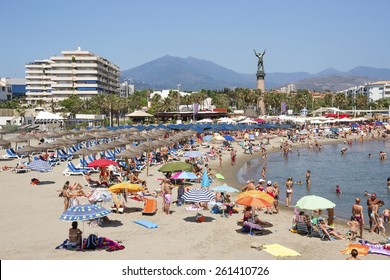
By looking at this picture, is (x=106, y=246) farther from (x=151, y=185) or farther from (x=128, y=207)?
(x=151, y=185)

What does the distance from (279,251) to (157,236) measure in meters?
3.34

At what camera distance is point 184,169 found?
18984 mm

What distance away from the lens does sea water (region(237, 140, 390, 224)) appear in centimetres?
2075

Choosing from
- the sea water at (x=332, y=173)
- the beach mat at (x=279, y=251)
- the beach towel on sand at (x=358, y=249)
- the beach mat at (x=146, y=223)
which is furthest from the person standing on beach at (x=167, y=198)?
the beach towel on sand at (x=358, y=249)

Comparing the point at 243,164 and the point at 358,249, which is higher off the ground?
the point at 358,249

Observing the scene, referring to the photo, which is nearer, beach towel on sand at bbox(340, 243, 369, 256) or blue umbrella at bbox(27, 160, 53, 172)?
beach towel on sand at bbox(340, 243, 369, 256)

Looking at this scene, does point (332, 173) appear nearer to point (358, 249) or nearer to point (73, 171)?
point (73, 171)

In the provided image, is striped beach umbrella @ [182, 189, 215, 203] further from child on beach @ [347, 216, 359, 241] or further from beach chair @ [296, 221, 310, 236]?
child on beach @ [347, 216, 359, 241]

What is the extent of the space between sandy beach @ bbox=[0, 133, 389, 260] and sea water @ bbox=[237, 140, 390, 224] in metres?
4.93

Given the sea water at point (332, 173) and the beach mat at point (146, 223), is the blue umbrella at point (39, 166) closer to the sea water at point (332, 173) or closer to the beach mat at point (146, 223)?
the beach mat at point (146, 223)

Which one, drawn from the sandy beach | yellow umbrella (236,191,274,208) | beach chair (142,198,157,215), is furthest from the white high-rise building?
yellow umbrella (236,191,274,208)

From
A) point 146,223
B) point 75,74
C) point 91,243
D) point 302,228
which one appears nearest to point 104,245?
point 91,243

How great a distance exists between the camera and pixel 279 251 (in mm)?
10398
